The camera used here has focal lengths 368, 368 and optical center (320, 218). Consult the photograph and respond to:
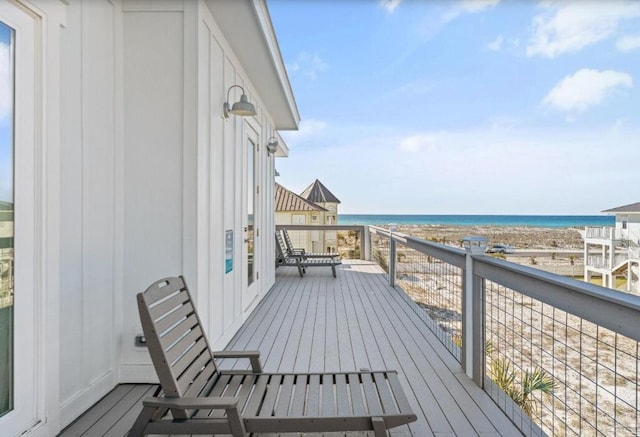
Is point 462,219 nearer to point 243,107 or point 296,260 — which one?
point 296,260

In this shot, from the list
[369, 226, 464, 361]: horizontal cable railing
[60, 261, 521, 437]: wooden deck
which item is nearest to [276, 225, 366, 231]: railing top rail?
[369, 226, 464, 361]: horizontal cable railing

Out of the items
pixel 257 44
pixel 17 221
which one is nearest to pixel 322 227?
pixel 257 44

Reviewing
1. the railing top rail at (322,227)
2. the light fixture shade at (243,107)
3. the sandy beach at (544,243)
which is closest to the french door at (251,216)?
the light fixture shade at (243,107)

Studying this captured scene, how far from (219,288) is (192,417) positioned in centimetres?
157

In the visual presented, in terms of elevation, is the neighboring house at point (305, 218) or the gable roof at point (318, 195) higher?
the gable roof at point (318, 195)

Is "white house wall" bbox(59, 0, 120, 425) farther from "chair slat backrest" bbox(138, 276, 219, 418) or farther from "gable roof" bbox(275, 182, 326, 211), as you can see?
"gable roof" bbox(275, 182, 326, 211)

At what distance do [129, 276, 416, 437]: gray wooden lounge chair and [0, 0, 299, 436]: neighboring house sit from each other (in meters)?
0.60

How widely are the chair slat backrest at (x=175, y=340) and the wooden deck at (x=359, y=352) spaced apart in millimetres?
559

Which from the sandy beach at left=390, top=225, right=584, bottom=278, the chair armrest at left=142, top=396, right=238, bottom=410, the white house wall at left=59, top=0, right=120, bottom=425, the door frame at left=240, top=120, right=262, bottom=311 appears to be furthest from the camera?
the sandy beach at left=390, top=225, right=584, bottom=278

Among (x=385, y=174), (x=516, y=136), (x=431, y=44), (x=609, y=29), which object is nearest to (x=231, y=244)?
(x=431, y=44)

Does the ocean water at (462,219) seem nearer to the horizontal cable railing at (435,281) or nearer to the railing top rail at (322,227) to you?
the railing top rail at (322,227)

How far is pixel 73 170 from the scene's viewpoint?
209cm

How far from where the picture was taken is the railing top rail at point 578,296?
119 centimetres

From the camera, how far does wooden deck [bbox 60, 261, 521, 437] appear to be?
205 cm
